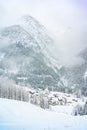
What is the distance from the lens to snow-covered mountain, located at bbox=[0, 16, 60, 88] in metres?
138

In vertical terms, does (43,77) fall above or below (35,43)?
below

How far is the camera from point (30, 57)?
164 metres

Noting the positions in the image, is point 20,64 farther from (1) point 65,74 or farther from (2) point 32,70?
(1) point 65,74

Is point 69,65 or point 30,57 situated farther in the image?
point 69,65

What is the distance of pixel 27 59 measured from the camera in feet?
531

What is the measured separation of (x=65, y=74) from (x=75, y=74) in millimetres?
7110

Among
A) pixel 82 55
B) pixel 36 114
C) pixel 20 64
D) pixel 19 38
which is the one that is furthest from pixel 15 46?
pixel 36 114

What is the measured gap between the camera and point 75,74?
16100 centimetres

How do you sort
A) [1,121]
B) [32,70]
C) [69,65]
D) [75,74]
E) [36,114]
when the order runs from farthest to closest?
[69,65], [75,74], [32,70], [36,114], [1,121]

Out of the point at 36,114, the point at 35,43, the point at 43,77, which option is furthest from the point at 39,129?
the point at 35,43

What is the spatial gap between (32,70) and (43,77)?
1047 cm

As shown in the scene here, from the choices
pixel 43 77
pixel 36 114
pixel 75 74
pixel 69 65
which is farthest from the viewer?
pixel 69 65

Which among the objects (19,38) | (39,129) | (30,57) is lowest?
(39,129)

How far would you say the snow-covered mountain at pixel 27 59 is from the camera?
138 meters
